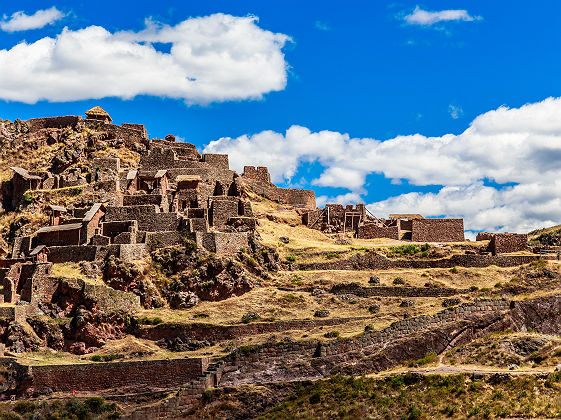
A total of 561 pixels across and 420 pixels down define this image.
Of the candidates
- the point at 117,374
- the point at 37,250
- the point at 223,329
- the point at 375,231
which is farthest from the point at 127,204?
the point at 375,231

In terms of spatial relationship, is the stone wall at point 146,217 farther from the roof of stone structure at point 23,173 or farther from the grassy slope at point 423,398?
the grassy slope at point 423,398

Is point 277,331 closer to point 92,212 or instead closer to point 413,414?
point 413,414

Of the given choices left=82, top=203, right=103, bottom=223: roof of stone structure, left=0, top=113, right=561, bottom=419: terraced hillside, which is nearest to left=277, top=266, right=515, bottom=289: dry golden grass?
left=0, top=113, right=561, bottom=419: terraced hillside

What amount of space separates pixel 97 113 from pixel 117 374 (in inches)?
1580

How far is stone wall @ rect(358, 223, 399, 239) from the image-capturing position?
83.9m

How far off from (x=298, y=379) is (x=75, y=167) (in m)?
36.4

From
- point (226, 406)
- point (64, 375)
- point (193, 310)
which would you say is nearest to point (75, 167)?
point (193, 310)

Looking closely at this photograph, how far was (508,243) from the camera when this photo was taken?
7444 centimetres

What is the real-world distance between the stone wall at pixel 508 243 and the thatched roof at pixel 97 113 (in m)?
39.6

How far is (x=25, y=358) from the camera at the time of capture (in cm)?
5828

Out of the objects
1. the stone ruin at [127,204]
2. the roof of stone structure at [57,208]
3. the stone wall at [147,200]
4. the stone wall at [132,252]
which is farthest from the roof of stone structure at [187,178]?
the stone wall at [132,252]

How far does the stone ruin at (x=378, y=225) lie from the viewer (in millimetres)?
82688

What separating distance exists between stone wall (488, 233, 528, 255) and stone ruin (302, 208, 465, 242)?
8.10 meters

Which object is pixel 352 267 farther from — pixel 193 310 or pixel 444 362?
pixel 444 362
